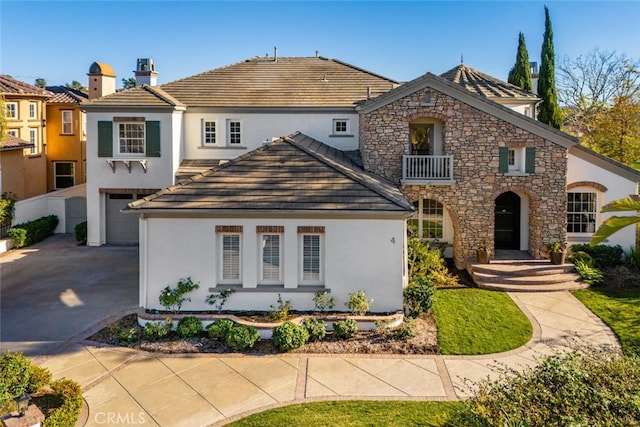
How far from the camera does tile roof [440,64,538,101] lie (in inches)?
942

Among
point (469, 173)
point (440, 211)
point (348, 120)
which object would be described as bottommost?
point (440, 211)

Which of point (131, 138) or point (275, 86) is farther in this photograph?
point (275, 86)

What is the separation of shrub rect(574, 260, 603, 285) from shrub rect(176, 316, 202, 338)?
13.5 m

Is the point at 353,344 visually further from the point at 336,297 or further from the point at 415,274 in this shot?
the point at 415,274

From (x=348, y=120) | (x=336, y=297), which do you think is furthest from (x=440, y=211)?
(x=336, y=297)

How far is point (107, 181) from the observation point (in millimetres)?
23938

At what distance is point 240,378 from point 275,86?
58.1 feet

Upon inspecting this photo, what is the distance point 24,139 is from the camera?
30.4 metres

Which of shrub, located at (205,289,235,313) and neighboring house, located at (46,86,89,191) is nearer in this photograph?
shrub, located at (205,289,235,313)

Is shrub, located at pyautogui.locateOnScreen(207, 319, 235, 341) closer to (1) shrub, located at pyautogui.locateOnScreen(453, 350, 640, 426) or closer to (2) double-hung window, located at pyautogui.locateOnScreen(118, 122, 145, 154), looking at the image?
(1) shrub, located at pyautogui.locateOnScreen(453, 350, 640, 426)

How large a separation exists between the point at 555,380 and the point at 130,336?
1033cm

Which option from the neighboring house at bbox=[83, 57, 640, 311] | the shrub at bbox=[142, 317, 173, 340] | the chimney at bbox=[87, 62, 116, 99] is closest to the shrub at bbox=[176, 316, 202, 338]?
the shrub at bbox=[142, 317, 173, 340]

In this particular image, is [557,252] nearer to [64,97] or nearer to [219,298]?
[219,298]

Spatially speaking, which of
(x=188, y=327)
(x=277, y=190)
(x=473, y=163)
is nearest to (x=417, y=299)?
(x=277, y=190)
